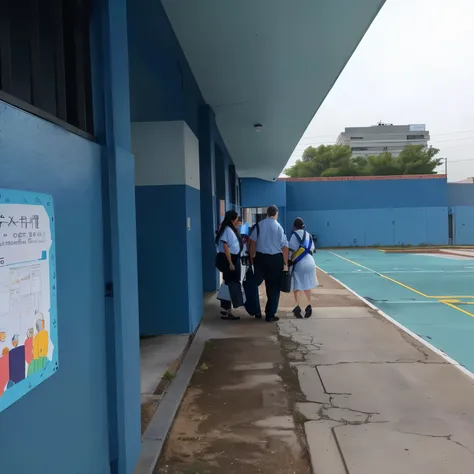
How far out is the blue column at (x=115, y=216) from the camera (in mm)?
2775

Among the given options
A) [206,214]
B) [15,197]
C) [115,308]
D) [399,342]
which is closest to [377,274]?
[206,214]

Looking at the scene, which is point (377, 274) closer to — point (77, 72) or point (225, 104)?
point (225, 104)

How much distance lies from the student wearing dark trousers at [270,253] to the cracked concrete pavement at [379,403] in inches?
32.1

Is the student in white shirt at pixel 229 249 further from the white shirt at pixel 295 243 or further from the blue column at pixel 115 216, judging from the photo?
the blue column at pixel 115 216

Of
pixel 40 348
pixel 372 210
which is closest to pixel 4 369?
pixel 40 348

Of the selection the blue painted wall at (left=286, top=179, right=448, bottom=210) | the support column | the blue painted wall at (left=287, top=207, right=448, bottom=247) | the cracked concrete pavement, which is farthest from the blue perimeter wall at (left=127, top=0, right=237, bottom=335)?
the blue painted wall at (left=287, top=207, right=448, bottom=247)

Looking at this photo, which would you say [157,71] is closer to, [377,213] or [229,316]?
[229,316]

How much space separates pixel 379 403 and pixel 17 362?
11.6ft

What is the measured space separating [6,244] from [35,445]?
2.72 ft

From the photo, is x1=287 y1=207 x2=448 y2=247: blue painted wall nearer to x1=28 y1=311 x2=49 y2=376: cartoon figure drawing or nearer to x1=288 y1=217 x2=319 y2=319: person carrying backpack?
x1=288 y1=217 x2=319 y2=319: person carrying backpack

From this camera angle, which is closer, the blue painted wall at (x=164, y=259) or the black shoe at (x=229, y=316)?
the blue painted wall at (x=164, y=259)

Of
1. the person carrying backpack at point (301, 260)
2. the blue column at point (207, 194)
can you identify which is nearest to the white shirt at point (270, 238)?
the person carrying backpack at point (301, 260)

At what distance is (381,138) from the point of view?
124312mm

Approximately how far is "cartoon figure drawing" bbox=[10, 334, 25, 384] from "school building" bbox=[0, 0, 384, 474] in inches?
4.0
